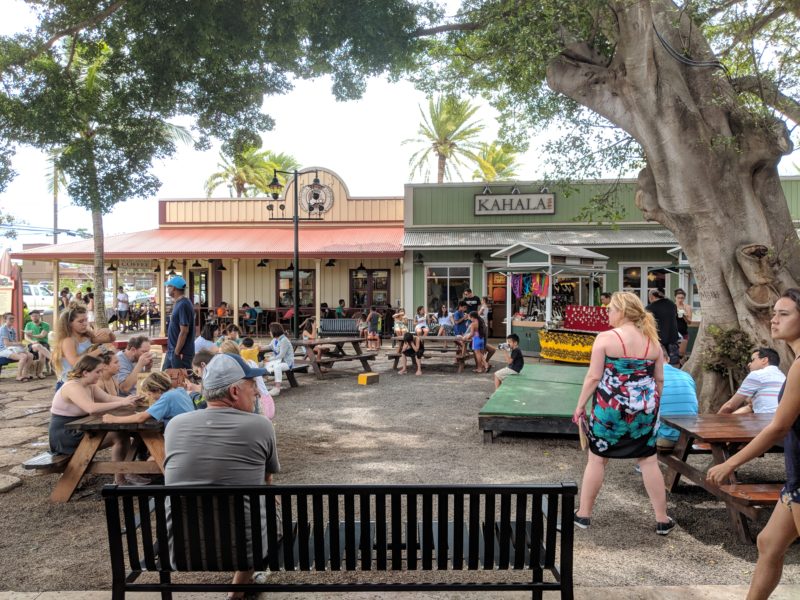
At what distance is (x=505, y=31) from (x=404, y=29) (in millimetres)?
1510

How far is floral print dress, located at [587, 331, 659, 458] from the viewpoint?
3709 millimetres

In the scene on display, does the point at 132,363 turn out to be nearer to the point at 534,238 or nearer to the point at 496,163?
the point at 534,238

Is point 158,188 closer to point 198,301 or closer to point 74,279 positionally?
point 198,301

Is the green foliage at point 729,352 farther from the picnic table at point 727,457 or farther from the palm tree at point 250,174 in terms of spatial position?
the palm tree at point 250,174

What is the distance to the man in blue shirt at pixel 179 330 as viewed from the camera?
6156 mm

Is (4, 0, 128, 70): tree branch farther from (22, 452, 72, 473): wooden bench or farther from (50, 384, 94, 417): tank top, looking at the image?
(22, 452, 72, 473): wooden bench

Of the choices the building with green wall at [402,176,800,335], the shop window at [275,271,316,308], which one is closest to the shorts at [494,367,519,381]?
the building with green wall at [402,176,800,335]

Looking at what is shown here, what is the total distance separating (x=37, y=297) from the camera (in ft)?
116

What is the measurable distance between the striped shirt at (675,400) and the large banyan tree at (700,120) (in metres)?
2.56

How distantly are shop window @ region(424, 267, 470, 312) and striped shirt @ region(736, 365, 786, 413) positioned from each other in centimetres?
1382

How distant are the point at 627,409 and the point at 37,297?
3945 cm

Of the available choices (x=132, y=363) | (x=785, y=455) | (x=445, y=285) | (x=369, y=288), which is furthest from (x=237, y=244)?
(x=785, y=455)

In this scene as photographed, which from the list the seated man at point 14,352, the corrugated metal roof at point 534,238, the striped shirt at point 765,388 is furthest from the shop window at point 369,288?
the striped shirt at point 765,388

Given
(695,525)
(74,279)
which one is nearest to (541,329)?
(695,525)
